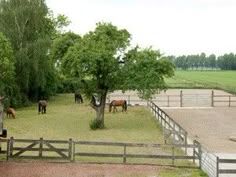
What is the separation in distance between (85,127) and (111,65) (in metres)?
Result: 4.15

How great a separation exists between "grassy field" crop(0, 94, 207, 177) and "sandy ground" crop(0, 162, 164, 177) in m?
0.86

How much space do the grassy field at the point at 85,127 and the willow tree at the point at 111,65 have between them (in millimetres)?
1841

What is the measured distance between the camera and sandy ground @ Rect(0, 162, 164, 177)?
15367 mm

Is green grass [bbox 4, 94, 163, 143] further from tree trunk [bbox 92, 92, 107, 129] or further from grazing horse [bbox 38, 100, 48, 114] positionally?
tree trunk [bbox 92, 92, 107, 129]

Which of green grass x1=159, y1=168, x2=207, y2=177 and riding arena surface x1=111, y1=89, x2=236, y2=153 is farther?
riding arena surface x1=111, y1=89, x2=236, y2=153

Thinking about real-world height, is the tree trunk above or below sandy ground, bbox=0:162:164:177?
above

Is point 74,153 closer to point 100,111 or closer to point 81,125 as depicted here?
point 100,111

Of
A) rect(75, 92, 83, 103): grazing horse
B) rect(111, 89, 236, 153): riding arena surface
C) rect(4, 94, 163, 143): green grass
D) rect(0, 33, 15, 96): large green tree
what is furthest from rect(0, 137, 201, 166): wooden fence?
rect(75, 92, 83, 103): grazing horse

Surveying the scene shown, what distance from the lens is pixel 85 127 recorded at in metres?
27.3

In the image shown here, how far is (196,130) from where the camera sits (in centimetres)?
2661

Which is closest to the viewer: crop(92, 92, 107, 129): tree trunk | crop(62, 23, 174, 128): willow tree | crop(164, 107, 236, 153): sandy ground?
crop(164, 107, 236, 153): sandy ground

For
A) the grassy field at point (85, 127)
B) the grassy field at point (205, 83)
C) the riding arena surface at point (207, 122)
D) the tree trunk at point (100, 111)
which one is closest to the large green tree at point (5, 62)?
the grassy field at point (85, 127)

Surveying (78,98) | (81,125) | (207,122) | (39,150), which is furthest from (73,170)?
(78,98)

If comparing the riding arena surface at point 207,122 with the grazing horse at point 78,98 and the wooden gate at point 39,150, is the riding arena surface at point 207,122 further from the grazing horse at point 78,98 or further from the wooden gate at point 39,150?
the wooden gate at point 39,150
